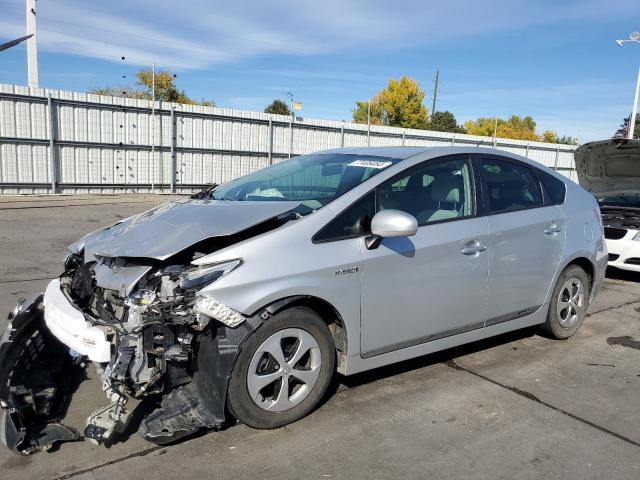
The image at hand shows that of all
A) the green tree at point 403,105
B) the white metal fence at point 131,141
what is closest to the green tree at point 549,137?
the green tree at point 403,105

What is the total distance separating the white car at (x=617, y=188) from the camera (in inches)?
294

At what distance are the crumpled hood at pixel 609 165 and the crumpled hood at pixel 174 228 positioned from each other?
6118 mm

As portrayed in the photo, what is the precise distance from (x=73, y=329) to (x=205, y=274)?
0.82m

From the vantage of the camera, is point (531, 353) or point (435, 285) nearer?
point (435, 285)

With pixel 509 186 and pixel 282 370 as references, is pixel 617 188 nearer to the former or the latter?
pixel 509 186

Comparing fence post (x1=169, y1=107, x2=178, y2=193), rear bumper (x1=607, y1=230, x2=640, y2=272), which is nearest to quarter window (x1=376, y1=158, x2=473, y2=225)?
rear bumper (x1=607, y1=230, x2=640, y2=272)

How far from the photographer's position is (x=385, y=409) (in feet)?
11.8

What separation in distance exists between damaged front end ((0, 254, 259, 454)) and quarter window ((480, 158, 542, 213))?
227 cm

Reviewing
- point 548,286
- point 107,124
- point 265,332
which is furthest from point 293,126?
point 265,332

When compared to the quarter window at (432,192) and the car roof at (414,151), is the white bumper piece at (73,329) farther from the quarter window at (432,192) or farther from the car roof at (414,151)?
the car roof at (414,151)

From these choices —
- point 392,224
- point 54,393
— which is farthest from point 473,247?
point 54,393

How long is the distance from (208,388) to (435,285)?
167 centimetres

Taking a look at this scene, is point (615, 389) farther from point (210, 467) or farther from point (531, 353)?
point (210, 467)

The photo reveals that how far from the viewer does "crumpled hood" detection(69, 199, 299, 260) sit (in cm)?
312
